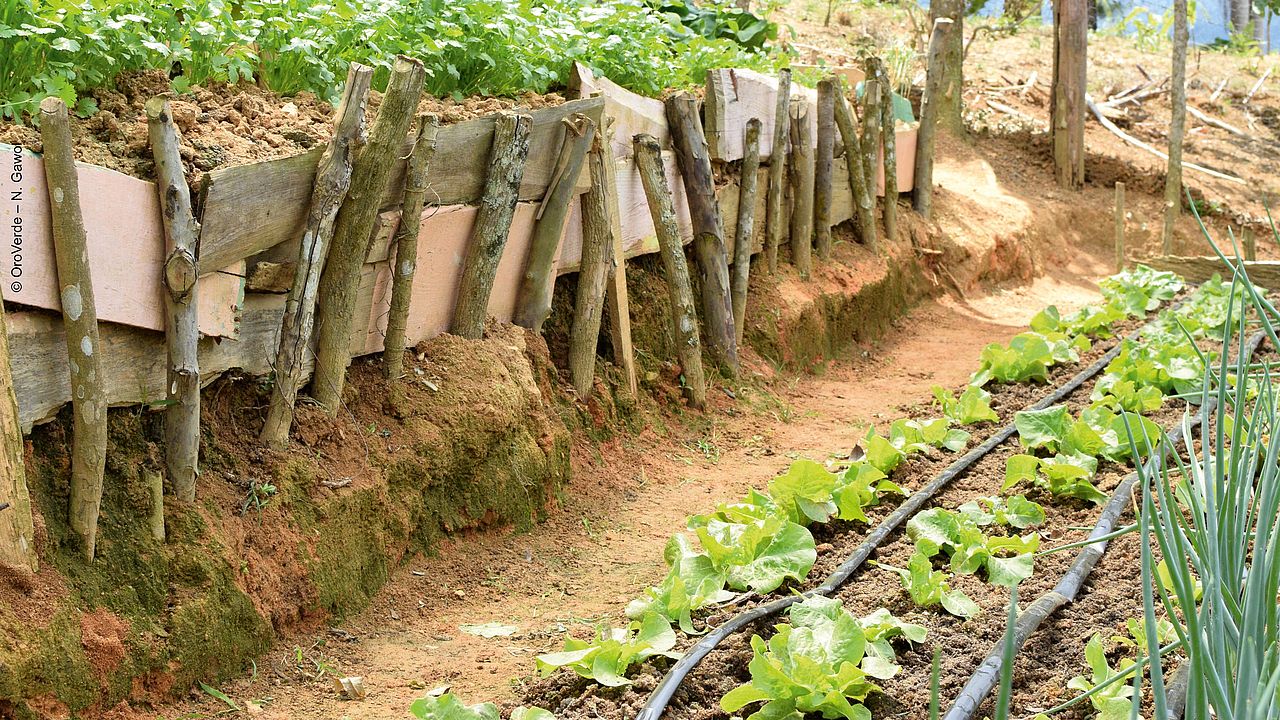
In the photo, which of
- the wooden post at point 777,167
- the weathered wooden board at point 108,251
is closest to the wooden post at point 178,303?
the weathered wooden board at point 108,251

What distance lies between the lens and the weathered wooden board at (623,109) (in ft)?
19.1

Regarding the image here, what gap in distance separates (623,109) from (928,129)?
4.98 m

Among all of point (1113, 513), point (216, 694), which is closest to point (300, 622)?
point (216, 694)

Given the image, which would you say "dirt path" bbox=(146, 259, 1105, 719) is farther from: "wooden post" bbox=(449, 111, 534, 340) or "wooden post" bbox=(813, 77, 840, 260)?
"wooden post" bbox=(813, 77, 840, 260)

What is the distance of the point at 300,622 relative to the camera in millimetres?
3836

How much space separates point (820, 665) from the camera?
302 centimetres

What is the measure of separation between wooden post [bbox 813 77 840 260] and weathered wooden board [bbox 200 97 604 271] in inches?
156

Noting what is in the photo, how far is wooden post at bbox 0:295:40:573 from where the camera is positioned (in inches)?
117

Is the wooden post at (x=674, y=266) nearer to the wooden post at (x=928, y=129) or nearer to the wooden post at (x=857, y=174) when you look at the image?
the wooden post at (x=857, y=174)

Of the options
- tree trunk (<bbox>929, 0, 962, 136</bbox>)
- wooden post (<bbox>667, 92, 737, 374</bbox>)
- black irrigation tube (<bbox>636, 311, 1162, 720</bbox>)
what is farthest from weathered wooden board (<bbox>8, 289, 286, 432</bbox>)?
tree trunk (<bbox>929, 0, 962, 136</bbox>)

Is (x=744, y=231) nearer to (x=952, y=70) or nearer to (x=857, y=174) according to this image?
(x=857, y=174)

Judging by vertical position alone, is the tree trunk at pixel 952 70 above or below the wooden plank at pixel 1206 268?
above

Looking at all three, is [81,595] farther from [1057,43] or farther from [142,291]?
[1057,43]

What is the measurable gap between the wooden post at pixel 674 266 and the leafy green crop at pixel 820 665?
10.0 ft
